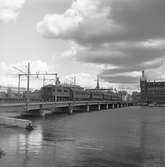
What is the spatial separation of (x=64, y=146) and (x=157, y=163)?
46.1 feet

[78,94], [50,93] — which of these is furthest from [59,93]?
[78,94]

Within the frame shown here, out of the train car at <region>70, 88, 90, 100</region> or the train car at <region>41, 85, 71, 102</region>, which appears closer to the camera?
the train car at <region>41, 85, 71, 102</region>

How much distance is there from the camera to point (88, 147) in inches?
1609

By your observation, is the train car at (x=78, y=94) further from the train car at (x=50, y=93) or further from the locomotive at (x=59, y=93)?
the train car at (x=50, y=93)

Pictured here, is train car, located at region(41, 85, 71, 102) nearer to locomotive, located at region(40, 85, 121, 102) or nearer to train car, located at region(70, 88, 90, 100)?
locomotive, located at region(40, 85, 121, 102)

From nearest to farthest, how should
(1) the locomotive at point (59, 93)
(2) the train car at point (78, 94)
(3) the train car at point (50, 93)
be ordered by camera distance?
(1) the locomotive at point (59, 93) < (3) the train car at point (50, 93) < (2) the train car at point (78, 94)

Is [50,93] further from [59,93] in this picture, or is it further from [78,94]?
[78,94]

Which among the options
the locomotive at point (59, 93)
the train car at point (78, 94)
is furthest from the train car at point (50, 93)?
the train car at point (78, 94)

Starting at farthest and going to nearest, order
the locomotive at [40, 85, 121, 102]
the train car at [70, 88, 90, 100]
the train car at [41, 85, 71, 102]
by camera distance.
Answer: the train car at [70, 88, 90, 100], the train car at [41, 85, 71, 102], the locomotive at [40, 85, 121, 102]

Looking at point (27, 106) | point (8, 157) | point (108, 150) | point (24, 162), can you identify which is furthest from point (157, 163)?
point (27, 106)

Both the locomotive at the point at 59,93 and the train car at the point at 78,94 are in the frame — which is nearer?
the locomotive at the point at 59,93

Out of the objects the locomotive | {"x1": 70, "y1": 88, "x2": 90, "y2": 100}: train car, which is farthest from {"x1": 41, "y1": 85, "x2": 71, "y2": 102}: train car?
{"x1": 70, "y1": 88, "x2": 90, "y2": 100}: train car

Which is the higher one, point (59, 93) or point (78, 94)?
point (59, 93)

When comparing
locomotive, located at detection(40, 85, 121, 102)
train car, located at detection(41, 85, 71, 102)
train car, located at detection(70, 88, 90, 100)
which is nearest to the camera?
locomotive, located at detection(40, 85, 121, 102)
